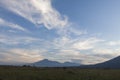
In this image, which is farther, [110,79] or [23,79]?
[110,79]

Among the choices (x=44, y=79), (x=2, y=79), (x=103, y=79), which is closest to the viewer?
(x=2, y=79)

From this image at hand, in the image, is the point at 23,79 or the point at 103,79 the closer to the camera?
the point at 23,79

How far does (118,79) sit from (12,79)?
52.9 ft

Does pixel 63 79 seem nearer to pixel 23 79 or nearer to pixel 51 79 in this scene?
pixel 51 79

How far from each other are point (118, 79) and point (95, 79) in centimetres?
394

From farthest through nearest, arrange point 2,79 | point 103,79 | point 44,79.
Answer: point 103,79
point 44,79
point 2,79

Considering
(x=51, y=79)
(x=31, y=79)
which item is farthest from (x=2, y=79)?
(x=51, y=79)

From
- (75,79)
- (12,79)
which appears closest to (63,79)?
(75,79)

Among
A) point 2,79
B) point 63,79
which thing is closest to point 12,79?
point 2,79

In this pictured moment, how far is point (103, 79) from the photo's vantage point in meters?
36.5

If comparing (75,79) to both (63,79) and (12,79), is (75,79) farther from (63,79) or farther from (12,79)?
(12,79)

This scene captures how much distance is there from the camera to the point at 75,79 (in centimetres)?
3512

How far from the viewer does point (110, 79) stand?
37000 millimetres

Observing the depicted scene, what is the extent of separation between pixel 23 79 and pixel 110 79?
1353cm
